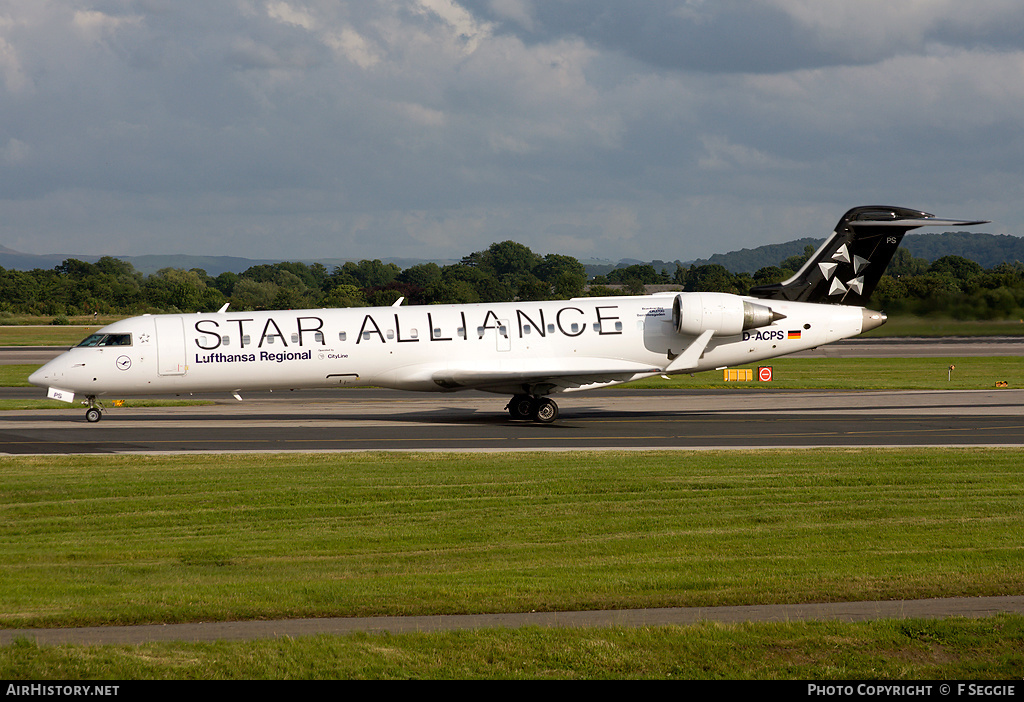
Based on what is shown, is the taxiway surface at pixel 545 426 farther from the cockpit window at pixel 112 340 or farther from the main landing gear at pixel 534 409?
the cockpit window at pixel 112 340

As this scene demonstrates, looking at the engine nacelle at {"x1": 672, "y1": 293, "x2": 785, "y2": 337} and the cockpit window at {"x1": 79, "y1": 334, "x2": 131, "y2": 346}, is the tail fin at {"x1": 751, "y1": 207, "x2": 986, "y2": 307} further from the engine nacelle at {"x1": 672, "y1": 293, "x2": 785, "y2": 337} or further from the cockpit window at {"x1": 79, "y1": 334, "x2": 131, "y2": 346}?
the cockpit window at {"x1": 79, "y1": 334, "x2": 131, "y2": 346}

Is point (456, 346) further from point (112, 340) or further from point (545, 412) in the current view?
point (112, 340)

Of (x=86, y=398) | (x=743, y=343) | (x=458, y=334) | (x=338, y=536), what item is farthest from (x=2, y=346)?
(x=338, y=536)

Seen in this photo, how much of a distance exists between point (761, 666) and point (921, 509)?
A: 8.16 meters

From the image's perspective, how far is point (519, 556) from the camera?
1267 centimetres

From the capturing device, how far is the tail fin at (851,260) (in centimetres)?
3139

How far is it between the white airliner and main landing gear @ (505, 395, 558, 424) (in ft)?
0.11

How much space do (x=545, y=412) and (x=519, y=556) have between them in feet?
56.7

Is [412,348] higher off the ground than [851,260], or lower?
lower


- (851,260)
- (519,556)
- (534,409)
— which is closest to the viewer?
(519,556)

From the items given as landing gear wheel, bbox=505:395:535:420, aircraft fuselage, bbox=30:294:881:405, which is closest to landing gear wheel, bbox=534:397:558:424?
landing gear wheel, bbox=505:395:535:420

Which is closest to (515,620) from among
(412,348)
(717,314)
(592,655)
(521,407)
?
(592,655)

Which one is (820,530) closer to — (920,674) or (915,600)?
(915,600)
